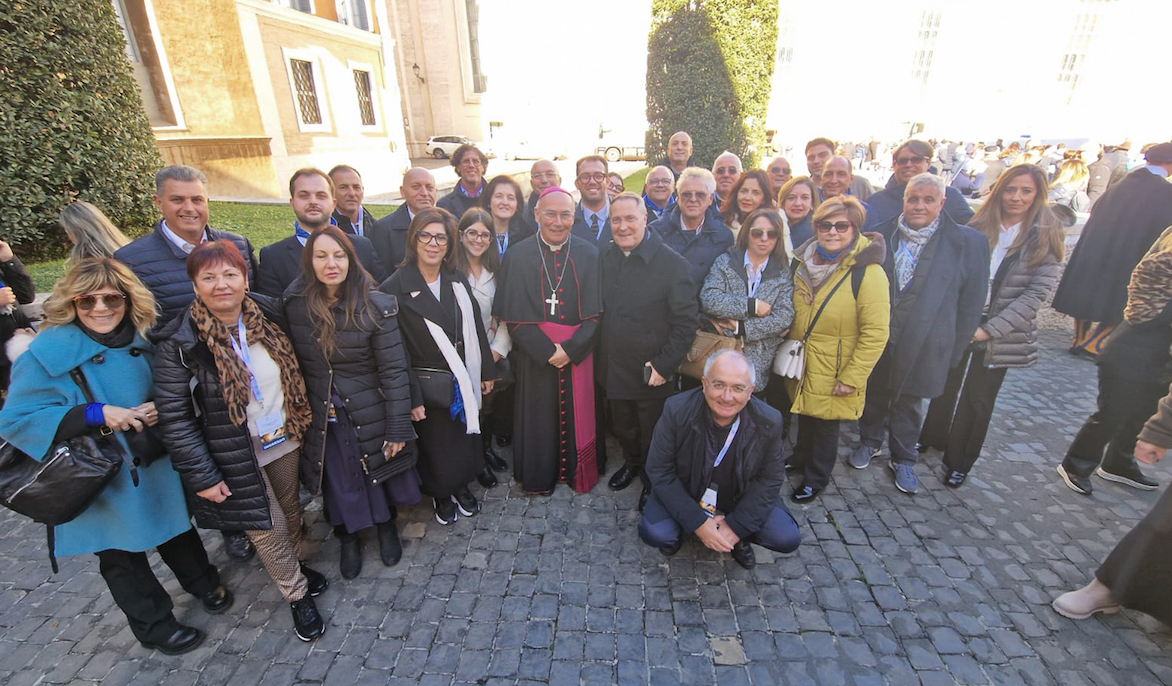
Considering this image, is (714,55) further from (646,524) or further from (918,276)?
(646,524)

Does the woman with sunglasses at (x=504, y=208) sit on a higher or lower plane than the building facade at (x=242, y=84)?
lower

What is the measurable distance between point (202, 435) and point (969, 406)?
522cm

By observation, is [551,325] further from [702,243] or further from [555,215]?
[702,243]

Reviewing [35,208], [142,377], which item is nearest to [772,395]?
[142,377]

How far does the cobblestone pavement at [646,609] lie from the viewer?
2.70 metres

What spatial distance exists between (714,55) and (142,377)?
1308 centimetres

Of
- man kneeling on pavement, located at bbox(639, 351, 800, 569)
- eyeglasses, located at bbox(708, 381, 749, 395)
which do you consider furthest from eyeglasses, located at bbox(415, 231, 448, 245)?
eyeglasses, located at bbox(708, 381, 749, 395)

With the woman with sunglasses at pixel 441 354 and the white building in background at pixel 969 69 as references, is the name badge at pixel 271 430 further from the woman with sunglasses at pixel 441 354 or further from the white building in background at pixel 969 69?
the white building in background at pixel 969 69

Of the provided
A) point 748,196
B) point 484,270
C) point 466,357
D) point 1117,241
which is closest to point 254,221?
point 484,270

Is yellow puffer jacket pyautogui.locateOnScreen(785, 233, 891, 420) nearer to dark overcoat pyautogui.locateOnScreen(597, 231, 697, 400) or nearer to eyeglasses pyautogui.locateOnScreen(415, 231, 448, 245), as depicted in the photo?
dark overcoat pyautogui.locateOnScreen(597, 231, 697, 400)

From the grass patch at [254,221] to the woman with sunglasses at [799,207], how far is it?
6.73 meters

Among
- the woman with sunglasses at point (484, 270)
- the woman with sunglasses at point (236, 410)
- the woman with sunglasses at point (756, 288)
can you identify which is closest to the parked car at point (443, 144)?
the woman with sunglasses at point (484, 270)

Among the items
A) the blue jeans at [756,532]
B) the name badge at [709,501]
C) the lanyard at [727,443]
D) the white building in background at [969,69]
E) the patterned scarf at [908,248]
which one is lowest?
the blue jeans at [756,532]

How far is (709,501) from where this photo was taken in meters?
3.27
